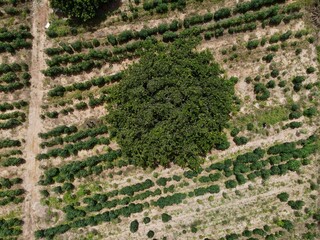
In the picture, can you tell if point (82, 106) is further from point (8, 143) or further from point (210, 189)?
point (210, 189)

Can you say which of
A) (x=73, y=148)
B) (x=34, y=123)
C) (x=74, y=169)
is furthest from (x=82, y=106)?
(x=74, y=169)

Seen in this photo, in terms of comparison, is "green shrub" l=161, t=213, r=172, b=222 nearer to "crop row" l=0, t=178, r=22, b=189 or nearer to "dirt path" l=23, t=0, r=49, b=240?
"dirt path" l=23, t=0, r=49, b=240

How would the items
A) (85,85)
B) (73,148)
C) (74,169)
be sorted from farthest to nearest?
(85,85) < (73,148) < (74,169)

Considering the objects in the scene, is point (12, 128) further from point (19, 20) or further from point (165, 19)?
point (165, 19)

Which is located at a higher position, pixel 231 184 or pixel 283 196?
pixel 231 184

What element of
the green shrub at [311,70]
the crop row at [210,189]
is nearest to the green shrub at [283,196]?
the crop row at [210,189]
